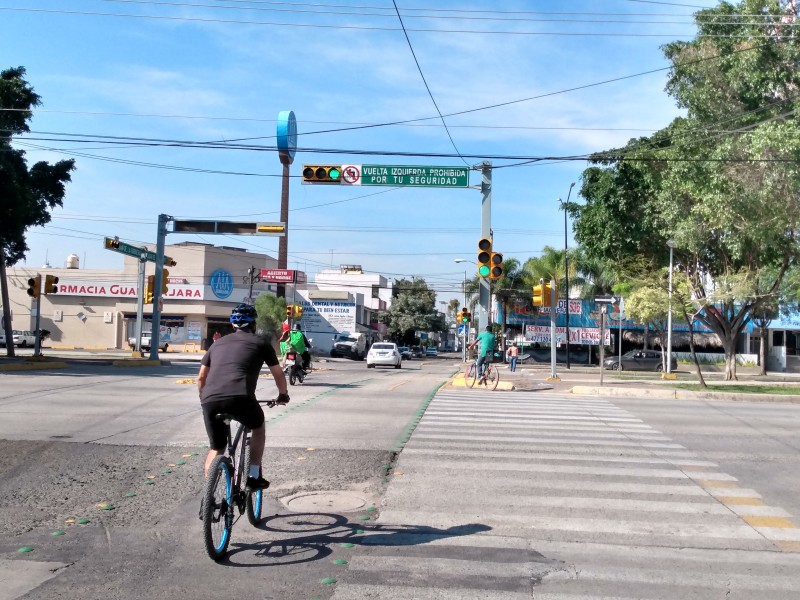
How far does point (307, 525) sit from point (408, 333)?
3468 inches

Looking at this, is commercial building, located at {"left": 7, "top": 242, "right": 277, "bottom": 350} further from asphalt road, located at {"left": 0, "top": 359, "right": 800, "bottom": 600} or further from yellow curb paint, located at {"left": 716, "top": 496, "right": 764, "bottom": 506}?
yellow curb paint, located at {"left": 716, "top": 496, "right": 764, "bottom": 506}

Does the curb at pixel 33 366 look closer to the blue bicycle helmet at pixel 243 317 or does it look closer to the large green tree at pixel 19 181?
the large green tree at pixel 19 181

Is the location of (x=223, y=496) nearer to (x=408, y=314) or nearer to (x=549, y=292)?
(x=549, y=292)

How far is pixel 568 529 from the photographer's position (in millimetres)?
6586

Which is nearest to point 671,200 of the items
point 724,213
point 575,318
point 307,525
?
point 724,213

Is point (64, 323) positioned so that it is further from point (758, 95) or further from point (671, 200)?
point (758, 95)

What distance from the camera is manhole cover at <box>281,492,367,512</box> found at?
7066mm

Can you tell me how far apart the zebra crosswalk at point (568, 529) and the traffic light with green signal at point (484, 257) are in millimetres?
10173

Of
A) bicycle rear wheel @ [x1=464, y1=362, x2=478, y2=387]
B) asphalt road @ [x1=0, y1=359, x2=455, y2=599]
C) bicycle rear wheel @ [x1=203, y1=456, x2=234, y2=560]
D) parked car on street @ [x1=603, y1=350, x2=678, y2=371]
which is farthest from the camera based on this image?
parked car on street @ [x1=603, y1=350, x2=678, y2=371]

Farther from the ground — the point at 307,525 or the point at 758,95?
the point at 758,95

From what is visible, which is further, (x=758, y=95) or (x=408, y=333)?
(x=408, y=333)

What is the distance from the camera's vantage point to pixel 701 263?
35656 millimetres

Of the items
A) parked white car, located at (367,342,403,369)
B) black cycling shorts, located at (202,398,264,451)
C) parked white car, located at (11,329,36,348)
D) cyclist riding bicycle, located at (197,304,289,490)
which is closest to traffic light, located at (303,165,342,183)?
cyclist riding bicycle, located at (197,304,289,490)

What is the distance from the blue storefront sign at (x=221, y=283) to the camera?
59.9 meters
